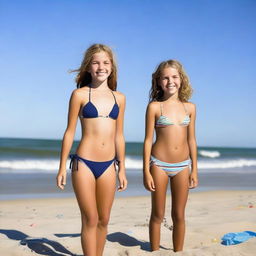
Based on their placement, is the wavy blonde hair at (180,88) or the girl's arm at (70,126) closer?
the girl's arm at (70,126)

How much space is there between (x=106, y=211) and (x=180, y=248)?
1247 mm

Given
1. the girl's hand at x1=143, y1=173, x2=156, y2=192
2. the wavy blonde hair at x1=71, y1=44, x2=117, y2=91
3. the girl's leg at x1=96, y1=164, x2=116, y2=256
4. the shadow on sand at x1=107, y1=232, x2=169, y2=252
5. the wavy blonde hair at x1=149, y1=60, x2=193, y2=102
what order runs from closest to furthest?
the girl's leg at x1=96, y1=164, x2=116, y2=256 < the wavy blonde hair at x1=71, y1=44, x2=117, y2=91 < the girl's hand at x1=143, y1=173, x2=156, y2=192 < the wavy blonde hair at x1=149, y1=60, x2=193, y2=102 < the shadow on sand at x1=107, y1=232, x2=169, y2=252

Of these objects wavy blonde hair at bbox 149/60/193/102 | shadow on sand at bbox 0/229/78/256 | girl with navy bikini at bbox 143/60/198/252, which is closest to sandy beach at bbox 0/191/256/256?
shadow on sand at bbox 0/229/78/256

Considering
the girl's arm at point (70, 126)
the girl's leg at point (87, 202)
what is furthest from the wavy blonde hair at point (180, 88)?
the girl's leg at point (87, 202)

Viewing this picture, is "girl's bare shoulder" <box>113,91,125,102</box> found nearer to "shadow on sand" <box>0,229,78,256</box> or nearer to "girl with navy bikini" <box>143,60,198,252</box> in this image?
"girl with navy bikini" <box>143,60,198,252</box>

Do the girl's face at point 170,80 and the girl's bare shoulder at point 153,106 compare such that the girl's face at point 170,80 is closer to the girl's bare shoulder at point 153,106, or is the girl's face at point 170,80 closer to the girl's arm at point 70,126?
the girl's bare shoulder at point 153,106

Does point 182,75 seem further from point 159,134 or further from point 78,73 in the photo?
point 78,73

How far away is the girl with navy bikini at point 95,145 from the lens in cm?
411

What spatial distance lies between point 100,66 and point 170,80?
949 mm

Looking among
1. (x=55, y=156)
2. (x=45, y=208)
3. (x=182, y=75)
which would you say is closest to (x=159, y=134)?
(x=182, y=75)

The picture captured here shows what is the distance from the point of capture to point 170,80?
4.80 metres

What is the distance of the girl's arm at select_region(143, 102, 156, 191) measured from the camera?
466cm

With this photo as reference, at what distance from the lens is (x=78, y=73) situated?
174 inches

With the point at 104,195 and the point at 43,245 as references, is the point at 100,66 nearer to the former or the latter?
the point at 104,195
